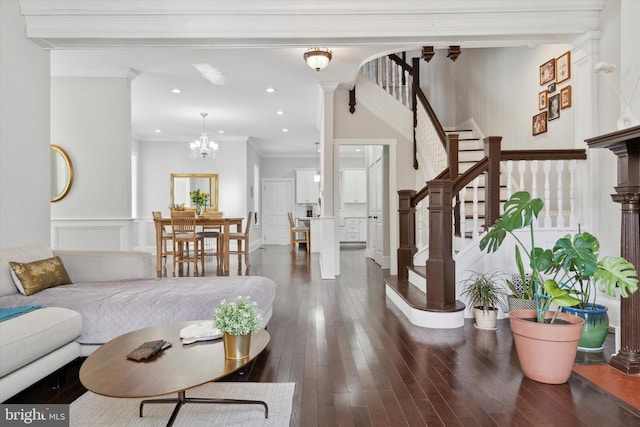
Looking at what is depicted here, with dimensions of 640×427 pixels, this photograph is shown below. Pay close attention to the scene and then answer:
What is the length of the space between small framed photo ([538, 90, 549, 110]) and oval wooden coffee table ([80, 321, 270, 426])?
4.64 meters

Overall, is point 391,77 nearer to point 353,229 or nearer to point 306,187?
point 306,187

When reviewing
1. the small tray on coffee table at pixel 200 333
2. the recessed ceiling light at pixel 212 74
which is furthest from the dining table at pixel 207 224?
the small tray on coffee table at pixel 200 333

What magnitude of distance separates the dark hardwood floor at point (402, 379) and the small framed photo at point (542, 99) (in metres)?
2.88

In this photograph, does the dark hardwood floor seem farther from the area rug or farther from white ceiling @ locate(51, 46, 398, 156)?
white ceiling @ locate(51, 46, 398, 156)

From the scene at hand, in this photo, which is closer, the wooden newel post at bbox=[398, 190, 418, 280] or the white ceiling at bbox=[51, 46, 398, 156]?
the white ceiling at bbox=[51, 46, 398, 156]

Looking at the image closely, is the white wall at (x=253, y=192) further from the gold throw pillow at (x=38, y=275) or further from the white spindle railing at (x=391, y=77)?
the gold throw pillow at (x=38, y=275)

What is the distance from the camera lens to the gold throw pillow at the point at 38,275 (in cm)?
278

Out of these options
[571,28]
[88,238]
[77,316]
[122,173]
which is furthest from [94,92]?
[571,28]

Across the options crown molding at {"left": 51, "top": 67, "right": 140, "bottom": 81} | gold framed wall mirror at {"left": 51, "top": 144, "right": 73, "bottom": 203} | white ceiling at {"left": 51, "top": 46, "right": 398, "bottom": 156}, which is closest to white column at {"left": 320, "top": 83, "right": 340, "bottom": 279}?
white ceiling at {"left": 51, "top": 46, "right": 398, "bottom": 156}

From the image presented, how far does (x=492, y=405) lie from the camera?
2078 millimetres

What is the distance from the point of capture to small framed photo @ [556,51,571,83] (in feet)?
14.3

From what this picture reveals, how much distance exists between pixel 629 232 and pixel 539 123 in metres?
2.90

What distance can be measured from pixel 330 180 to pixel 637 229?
13.3 feet
